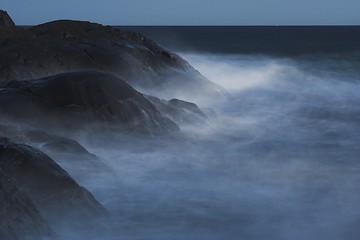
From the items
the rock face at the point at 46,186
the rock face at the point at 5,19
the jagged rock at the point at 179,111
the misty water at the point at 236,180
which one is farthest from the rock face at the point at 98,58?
the rock face at the point at 46,186

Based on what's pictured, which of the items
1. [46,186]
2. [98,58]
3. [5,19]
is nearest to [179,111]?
[98,58]

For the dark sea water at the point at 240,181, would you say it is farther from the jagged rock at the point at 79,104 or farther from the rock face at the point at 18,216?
the rock face at the point at 18,216

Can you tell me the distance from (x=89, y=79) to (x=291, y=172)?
160 inches

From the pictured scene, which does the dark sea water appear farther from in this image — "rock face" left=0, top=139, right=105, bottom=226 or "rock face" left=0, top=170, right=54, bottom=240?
"rock face" left=0, top=170, right=54, bottom=240

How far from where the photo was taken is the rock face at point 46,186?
6398mm

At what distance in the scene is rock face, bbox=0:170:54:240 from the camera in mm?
5439

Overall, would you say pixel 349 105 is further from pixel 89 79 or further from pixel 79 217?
pixel 79 217

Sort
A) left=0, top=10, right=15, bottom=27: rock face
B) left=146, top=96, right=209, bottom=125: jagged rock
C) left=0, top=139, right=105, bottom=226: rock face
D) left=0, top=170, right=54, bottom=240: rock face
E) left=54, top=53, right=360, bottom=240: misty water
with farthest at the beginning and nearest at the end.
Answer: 1. left=0, top=10, right=15, bottom=27: rock face
2. left=146, top=96, right=209, bottom=125: jagged rock
3. left=54, top=53, right=360, bottom=240: misty water
4. left=0, top=139, right=105, bottom=226: rock face
5. left=0, top=170, right=54, bottom=240: rock face

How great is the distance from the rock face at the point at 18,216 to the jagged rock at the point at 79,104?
158 inches

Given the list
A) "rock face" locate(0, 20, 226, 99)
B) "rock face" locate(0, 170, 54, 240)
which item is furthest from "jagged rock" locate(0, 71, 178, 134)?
"rock face" locate(0, 170, 54, 240)

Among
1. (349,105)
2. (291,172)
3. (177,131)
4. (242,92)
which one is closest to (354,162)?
(291,172)

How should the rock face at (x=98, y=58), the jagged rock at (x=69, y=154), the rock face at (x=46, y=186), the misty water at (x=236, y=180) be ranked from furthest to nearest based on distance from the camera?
the rock face at (x=98, y=58) < the jagged rock at (x=69, y=154) < the misty water at (x=236, y=180) < the rock face at (x=46, y=186)

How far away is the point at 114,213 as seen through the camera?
24.0 feet

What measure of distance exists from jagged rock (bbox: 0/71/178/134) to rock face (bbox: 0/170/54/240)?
13.2 ft
